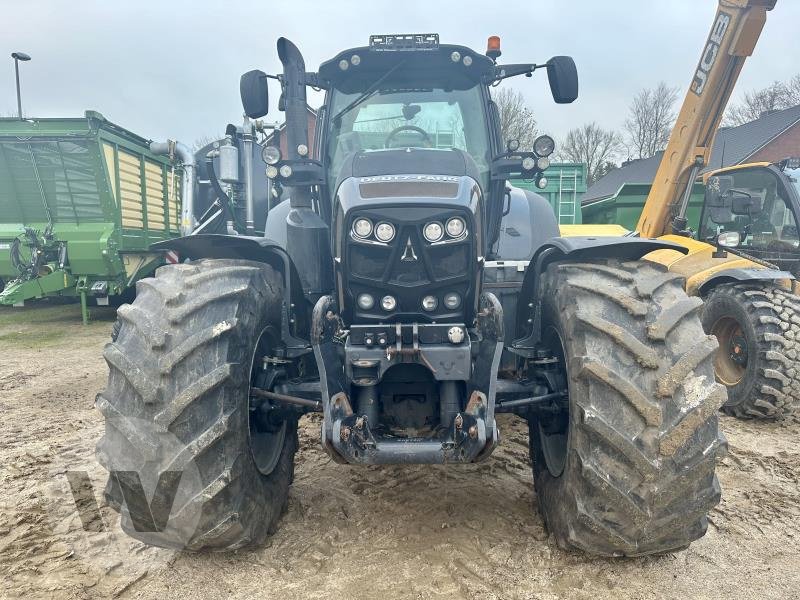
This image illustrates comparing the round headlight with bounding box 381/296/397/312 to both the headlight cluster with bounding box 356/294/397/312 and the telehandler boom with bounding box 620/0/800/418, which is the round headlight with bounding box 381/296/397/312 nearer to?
the headlight cluster with bounding box 356/294/397/312

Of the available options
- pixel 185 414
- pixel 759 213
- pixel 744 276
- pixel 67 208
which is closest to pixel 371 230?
pixel 185 414

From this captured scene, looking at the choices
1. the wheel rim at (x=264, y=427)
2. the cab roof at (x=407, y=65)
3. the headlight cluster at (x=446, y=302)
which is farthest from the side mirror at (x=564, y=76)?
the wheel rim at (x=264, y=427)

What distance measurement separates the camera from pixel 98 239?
8867 millimetres

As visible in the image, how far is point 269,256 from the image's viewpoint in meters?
2.92

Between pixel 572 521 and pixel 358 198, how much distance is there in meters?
1.66

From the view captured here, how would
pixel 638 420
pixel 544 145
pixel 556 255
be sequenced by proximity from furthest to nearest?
pixel 544 145 < pixel 556 255 < pixel 638 420

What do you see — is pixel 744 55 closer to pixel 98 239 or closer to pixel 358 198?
pixel 358 198

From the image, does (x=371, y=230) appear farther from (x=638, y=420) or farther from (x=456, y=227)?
(x=638, y=420)

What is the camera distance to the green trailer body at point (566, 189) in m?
11.1

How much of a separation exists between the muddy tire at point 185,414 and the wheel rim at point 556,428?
4.67ft

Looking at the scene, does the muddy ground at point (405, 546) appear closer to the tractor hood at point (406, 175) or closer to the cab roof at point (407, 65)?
the tractor hood at point (406, 175)

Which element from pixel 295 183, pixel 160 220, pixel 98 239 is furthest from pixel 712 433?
pixel 160 220

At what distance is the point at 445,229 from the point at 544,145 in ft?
3.80

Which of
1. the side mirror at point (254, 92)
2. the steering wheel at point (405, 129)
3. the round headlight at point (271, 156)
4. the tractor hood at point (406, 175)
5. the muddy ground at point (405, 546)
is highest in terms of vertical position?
the side mirror at point (254, 92)
